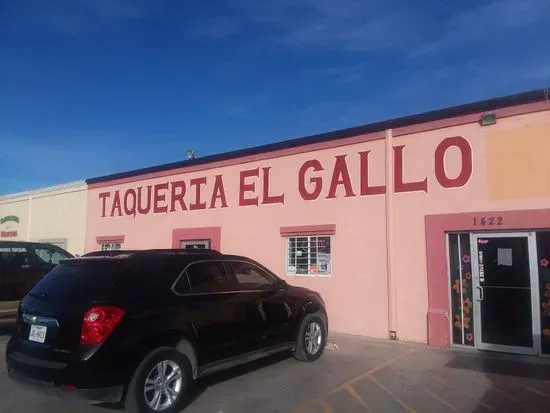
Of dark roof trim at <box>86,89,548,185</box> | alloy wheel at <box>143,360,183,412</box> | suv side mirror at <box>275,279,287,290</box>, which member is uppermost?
dark roof trim at <box>86,89,548,185</box>

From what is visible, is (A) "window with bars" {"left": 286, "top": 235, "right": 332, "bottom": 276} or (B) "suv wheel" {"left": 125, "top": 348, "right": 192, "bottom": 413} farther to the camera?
(A) "window with bars" {"left": 286, "top": 235, "right": 332, "bottom": 276}

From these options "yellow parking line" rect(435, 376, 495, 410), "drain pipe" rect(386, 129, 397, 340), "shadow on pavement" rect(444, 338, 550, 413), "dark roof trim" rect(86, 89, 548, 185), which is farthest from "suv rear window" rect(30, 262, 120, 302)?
"dark roof trim" rect(86, 89, 548, 185)

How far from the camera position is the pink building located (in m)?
8.75

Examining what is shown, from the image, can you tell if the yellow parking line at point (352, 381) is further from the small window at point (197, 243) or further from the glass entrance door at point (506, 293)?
the small window at point (197, 243)

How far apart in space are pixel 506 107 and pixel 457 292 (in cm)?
339

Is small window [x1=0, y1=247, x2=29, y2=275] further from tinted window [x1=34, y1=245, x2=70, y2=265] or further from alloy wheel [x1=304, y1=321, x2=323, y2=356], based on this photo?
alloy wheel [x1=304, y1=321, x2=323, y2=356]

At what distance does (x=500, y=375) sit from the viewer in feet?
24.0

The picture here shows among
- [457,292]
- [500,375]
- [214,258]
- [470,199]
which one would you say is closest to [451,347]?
[457,292]

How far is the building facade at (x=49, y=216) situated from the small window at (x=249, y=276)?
1211cm

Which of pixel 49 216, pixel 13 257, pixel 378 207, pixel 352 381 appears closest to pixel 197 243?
pixel 13 257

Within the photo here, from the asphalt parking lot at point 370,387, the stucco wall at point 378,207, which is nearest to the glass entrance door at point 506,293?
the asphalt parking lot at point 370,387

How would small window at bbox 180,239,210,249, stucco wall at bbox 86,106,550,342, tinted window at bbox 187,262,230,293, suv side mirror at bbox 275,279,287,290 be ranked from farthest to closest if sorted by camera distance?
small window at bbox 180,239,210,249 → stucco wall at bbox 86,106,550,342 → suv side mirror at bbox 275,279,287,290 → tinted window at bbox 187,262,230,293

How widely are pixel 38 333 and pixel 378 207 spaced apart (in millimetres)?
6954

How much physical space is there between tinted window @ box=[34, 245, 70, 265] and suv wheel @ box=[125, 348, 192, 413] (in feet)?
22.0
